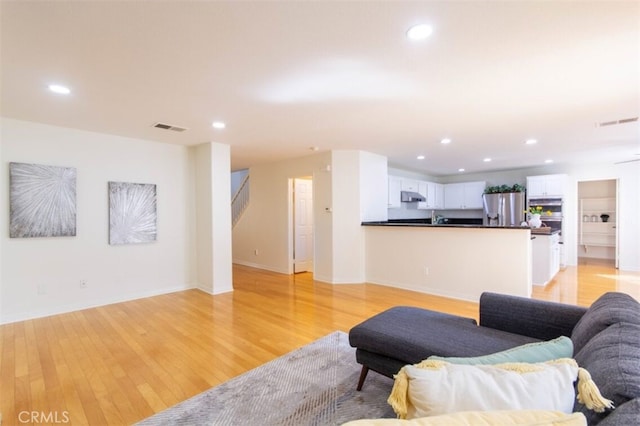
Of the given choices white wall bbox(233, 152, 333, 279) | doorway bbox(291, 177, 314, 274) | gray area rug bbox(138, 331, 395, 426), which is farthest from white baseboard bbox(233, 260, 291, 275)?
gray area rug bbox(138, 331, 395, 426)

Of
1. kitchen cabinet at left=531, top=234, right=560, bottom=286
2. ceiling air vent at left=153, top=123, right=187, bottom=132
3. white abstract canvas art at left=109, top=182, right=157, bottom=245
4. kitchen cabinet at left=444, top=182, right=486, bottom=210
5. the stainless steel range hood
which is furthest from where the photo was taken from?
kitchen cabinet at left=444, top=182, right=486, bottom=210

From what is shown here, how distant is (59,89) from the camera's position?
2715 mm

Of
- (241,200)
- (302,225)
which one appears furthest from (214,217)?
(241,200)

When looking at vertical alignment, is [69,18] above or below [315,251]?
above

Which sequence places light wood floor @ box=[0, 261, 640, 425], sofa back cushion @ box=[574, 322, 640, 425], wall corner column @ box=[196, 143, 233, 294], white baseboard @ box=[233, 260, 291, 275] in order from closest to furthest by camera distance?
sofa back cushion @ box=[574, 322, 640, 425] → light wood floor @ box=[0, 261, 640, 425] → wall corner column @ box=[196, 143, 233, 294] → white baseboard @ box=[233, 260, 291, 275]

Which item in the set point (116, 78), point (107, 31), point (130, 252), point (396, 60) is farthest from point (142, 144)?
point (396, 60)

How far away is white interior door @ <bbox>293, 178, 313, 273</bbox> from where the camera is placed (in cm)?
638

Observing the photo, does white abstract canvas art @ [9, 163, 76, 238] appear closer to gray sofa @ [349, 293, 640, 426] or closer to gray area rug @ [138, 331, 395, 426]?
gray area rug @ [138, 331, 395, 426]

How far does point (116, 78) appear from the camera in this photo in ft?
8.15

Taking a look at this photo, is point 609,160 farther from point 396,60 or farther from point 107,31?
point 107,31

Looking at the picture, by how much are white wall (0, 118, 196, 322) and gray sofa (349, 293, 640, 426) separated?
386cm

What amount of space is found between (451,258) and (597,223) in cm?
583

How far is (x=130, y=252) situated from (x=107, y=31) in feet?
11.4

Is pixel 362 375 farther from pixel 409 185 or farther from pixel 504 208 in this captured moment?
pixel 504 208
